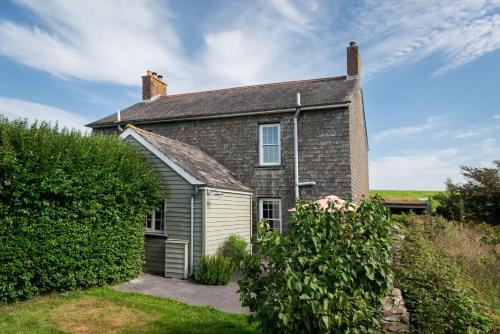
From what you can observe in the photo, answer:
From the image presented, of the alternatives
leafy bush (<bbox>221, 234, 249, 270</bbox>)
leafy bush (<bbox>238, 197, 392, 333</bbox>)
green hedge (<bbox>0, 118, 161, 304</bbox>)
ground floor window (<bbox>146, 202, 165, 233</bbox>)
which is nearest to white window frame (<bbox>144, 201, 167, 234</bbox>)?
ground floor window (<bbox>146, 202, 165, 233</bbox>)

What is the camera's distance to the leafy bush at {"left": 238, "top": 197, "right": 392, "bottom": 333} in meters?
3.86

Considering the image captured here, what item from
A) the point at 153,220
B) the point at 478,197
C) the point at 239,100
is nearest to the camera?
the point at 153,220

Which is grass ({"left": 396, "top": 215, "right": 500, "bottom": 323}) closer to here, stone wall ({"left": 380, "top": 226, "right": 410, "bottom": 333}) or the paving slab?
stone wall ({"left": 380, "top": 226, "right": 410, "bottom": 333})

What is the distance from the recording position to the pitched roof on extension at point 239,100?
589 inches

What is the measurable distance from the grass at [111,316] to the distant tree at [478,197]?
17.4 m

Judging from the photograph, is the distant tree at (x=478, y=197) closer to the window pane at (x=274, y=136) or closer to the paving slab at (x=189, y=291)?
the window pane at (x=274, y=136)

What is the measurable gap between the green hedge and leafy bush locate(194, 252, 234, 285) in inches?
75.7

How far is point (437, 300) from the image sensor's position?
5.29 meters

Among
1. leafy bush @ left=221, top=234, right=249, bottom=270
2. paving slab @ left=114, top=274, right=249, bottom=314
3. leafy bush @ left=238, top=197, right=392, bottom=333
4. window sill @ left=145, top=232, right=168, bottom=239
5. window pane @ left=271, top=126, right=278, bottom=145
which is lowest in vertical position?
paving slab @ left=114, top=274, right=249, bottom=314

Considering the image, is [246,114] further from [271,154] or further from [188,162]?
[188,162]

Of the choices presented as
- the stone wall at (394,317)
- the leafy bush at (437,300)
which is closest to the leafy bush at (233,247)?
the leafy bush at (437,300)

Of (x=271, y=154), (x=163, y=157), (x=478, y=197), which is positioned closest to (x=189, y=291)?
(x=163, y=157)

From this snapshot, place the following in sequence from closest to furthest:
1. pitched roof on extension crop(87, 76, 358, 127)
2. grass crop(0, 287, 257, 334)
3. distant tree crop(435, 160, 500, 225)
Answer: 1. grass crop(0, 287, 257, 334)
2. pitched roof on extension crop(87, 76, 358, 127)
3. distant tree crop(435, 160, 500, 225)

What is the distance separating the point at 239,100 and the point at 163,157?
7105mm
